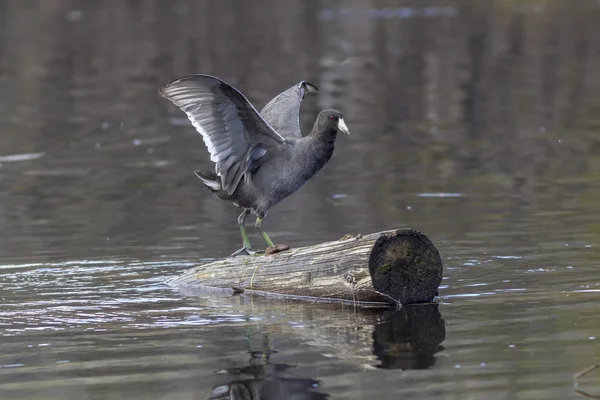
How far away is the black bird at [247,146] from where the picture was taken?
10477 mm

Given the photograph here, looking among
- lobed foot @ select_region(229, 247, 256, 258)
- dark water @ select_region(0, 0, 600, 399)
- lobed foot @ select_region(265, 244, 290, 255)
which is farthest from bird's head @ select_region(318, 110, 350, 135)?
dark water @ select_region(0, 0, 600, 399)

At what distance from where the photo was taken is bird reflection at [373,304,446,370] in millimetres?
8195

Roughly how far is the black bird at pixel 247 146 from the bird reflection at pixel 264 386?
276cm

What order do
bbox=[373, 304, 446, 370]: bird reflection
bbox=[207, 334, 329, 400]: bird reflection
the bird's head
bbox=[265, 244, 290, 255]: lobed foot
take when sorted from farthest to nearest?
the bird's head < bbox=[265, 244, 290, 255]: lobed foot < bbox=[373, 304, 446, 370]: bird reflection < bbox=[207, 334, 329, 400]: bird reflection

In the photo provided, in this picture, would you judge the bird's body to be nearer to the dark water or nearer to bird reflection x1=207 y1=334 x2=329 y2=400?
the dark water

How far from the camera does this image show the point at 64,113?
24.5m

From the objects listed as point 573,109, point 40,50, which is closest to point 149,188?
point 573,109

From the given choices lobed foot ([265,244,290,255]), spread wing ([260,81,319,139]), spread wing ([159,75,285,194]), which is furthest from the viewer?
spread wing ([260,81,319,139])

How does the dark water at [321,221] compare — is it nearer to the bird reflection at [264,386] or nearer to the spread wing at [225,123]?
the bird reflection at [264,386]

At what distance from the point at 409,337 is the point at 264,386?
5.08 feet

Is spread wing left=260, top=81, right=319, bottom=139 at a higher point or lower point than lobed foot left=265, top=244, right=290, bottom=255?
higher

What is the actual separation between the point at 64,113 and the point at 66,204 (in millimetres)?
9305

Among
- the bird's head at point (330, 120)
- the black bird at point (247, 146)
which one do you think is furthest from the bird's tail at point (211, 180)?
the bird's head at point (330, 120)

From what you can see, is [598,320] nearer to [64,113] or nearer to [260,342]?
[260,342]
